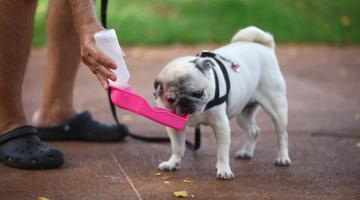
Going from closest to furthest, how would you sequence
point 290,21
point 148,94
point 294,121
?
point 294,121
point 148,94
point 290,21

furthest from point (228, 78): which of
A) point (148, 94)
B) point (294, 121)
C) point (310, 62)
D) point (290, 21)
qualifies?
point (290, 21)

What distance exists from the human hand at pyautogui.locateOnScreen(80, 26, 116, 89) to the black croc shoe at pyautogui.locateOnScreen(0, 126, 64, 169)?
923 millimetres

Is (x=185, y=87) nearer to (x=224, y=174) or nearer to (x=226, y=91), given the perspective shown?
(x=226, y=91)

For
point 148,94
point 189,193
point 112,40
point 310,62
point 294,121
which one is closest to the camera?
point 112,40

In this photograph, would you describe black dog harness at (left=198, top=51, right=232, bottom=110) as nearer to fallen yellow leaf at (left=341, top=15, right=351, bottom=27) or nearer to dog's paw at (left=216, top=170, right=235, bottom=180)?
dog's paw at (left=216, top=170, right=235, bottom=180)

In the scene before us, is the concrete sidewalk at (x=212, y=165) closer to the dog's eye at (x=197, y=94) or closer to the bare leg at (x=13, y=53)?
the bare leg at (x=13, y=53)

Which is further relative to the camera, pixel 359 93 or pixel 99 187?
pixel 359 93

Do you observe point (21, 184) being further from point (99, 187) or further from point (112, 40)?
point (112, 40)

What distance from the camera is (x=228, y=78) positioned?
4684mm

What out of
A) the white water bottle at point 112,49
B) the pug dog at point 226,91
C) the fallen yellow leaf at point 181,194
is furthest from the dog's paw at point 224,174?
the white water bottle at point 112,49

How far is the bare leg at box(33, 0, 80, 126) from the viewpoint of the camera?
17.6ft

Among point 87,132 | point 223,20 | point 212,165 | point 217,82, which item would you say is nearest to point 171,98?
point 217,82

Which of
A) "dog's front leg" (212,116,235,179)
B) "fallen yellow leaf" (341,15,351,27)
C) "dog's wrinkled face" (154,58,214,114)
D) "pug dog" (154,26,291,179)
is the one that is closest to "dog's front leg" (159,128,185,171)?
"pug dog" (154,26,291,179)

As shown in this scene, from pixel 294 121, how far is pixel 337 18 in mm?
6568
